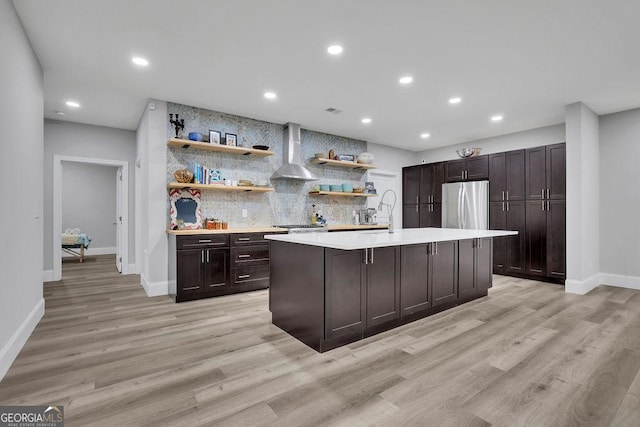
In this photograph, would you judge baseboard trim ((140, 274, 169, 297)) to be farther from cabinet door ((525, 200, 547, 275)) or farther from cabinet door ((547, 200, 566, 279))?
cabinet door ((547, 200, 566, 279))

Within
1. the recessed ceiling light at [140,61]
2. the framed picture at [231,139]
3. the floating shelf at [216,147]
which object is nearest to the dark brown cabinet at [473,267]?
the floating shelf at [216,147]

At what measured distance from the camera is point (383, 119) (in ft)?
17.3

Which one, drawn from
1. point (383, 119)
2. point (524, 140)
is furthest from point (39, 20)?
point (524, 140)

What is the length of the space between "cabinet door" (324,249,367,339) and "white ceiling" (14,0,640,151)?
6.32 ft

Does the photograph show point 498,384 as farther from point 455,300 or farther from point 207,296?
point 207,296

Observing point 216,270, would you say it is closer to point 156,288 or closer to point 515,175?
point 156,288

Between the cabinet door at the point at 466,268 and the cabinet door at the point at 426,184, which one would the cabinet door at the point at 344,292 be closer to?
the cabinet door at the point at 466,268

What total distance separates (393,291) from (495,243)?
3.69 meters

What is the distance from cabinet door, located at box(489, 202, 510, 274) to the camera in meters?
5.65

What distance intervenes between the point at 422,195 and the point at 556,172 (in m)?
2.53

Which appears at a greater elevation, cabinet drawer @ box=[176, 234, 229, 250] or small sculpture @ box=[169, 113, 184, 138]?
small sculpture @ box=[169, 113, 184, 138]

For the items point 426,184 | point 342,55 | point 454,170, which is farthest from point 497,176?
point 342,55

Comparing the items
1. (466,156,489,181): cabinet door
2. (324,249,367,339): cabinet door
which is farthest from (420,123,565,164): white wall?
(324,249,367,339): cabinet door

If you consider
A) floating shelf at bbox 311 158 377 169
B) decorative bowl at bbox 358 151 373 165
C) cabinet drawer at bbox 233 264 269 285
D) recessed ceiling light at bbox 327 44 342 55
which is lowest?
cabinet drawer at bbox 233 264 269 285
